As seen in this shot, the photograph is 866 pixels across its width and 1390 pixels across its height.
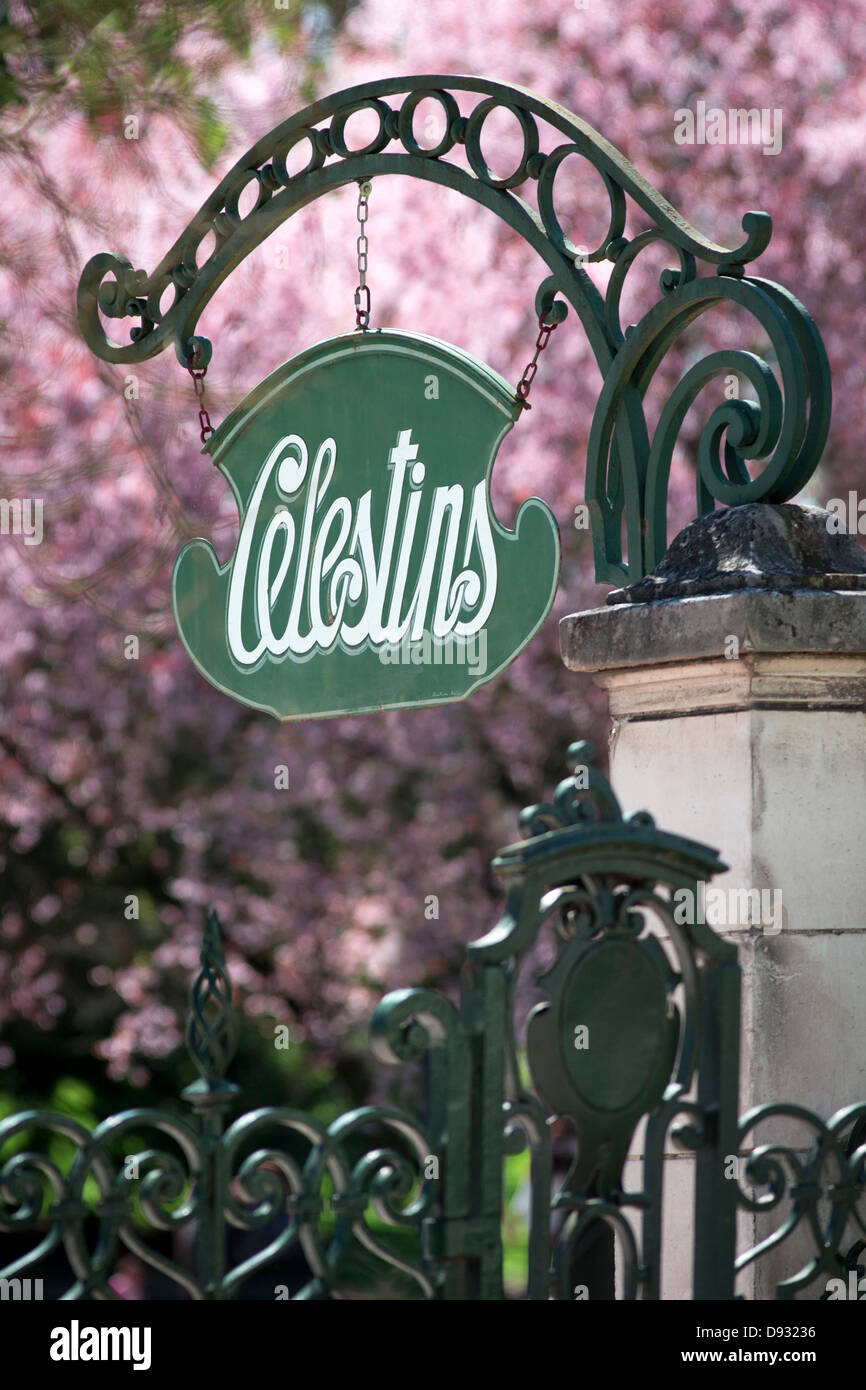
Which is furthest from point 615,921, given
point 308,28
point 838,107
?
point 308,28

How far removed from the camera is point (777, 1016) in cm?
329

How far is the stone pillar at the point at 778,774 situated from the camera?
10.7 ft

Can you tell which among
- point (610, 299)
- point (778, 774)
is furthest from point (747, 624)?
point (610, 299)

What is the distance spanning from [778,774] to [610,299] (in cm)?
117

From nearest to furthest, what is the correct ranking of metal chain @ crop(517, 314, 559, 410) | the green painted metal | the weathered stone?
1. the green painted metal
2. the weathered stone
3. metal chain @ crop(517, 314, 559, 410)

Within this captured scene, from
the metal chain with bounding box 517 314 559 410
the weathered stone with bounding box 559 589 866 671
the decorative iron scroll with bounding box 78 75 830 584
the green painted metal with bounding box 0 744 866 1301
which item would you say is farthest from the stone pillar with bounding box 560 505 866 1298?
the metal chain with bounding box 517 314 559 410

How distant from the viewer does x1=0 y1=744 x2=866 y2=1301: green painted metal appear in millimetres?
2492

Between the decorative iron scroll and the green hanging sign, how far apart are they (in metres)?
0.28

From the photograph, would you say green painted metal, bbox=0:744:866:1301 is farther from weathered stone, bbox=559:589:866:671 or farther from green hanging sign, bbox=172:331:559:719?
green hanging sign, bbox=172:331:559:719

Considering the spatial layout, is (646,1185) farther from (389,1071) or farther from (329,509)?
(389,1071)

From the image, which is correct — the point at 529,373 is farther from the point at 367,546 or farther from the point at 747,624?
the point at 747,624

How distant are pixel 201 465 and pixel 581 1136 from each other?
8.11 m

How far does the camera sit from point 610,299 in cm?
374

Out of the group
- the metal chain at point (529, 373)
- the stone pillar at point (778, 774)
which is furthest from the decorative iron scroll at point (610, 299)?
the stone pillar at point (778, 774)
